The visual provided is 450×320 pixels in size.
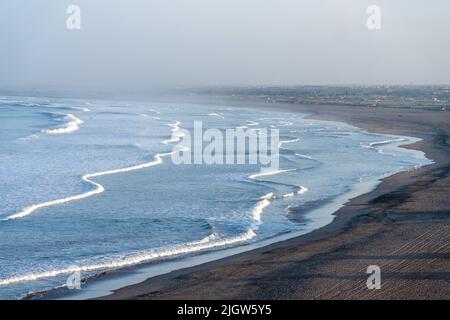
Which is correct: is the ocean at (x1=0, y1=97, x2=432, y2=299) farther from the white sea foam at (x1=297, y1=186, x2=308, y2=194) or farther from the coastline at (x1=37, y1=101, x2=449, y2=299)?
the coastline at (x1=37, y1=101, x2=449, y2=299)

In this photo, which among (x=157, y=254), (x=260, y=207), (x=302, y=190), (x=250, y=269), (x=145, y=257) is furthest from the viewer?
(x=302, y=190)

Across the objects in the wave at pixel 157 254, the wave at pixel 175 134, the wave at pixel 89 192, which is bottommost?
the wave at pixel 157 254

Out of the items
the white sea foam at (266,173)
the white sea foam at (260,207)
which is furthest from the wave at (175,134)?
the white sea foam at (260,207)

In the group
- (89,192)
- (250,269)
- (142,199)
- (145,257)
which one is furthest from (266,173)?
(250,269)

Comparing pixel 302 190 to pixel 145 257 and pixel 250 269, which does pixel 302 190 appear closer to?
pixel 145 257

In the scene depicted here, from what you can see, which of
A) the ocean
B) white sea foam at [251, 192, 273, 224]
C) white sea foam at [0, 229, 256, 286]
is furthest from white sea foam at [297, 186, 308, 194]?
white sea foam at [0, 229, 256, 286]

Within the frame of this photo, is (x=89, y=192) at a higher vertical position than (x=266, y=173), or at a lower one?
higher

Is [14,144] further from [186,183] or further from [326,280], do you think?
[326,280]

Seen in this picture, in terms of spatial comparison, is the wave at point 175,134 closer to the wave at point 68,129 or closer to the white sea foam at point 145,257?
the wave at point 68,129

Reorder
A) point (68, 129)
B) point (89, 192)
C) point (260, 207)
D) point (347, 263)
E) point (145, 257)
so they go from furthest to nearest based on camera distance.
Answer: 1. point (68, 129)
2. point (89, 192)
3. point (260, 207)
4. point (145, 257)
5. point (347, 263)
